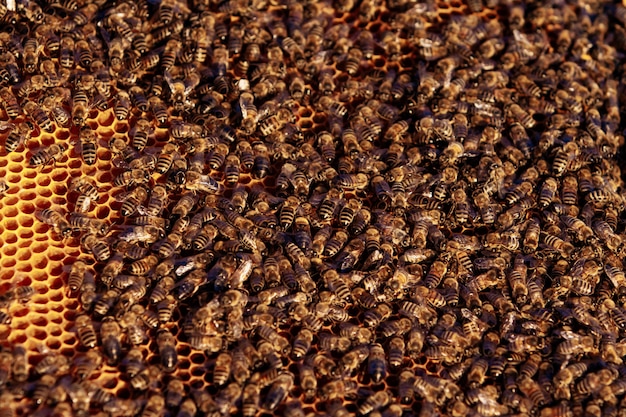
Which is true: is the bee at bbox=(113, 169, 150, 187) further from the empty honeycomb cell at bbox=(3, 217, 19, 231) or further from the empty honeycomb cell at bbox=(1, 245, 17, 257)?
the empty honeycomb cell at bbox=(1, 245, 17, 257)

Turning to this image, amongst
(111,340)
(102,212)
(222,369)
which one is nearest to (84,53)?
(102,212)

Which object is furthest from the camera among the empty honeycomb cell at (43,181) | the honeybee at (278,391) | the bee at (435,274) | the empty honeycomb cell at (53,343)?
the empty honeycomb cell at (43,181)

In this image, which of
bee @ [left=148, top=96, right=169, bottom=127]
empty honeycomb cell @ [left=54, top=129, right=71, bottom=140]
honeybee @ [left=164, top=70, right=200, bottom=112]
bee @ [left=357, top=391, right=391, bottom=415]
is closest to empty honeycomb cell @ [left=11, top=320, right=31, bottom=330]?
empty honeycomb cell @ [left=54, top=129, right=71, bottom=140]

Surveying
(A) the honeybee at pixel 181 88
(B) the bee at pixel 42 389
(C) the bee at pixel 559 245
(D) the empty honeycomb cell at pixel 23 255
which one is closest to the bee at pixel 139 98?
(A) the honeybee at pixel 181 88

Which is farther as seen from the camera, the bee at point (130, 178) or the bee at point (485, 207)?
the bee at point (485, 207)

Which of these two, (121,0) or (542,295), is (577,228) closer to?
(542,295)

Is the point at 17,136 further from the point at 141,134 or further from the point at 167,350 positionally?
the point at 167,350

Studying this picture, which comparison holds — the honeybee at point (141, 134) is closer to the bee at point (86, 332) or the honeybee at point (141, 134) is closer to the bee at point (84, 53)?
the bee at point (84, 53)
